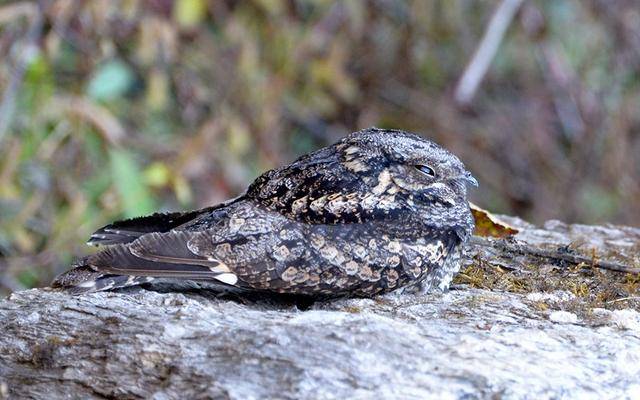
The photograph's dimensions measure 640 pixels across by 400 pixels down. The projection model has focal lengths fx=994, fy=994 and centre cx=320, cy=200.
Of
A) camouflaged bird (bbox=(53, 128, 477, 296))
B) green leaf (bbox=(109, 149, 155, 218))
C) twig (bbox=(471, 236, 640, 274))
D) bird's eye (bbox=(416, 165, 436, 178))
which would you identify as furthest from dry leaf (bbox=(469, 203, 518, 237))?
green leaf (bbox=(109, 149, 155, 218))

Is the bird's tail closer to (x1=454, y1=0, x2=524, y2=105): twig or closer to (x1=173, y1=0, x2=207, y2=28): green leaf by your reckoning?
(x1=173, y1=0, x2=207, y2=28): green leaf

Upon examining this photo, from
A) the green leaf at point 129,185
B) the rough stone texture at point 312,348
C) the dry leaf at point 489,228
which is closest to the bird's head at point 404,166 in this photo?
the rough stone texture at point 312,348

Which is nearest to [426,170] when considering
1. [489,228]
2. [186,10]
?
[489,228]

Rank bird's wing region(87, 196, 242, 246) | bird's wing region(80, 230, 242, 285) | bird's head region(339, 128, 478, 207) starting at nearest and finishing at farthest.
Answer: bird's wing region(80, 230, 242, 285) < bird's head region(339, 128, 478, 207) < bird's wing region(87, 196, 242, 246)

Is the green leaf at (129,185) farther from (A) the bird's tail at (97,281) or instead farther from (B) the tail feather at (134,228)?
(A) the bird's tail at (97,281)

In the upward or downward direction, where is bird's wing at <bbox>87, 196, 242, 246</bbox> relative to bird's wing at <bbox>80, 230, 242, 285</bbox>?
upward

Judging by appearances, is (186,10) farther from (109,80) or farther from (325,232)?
(325,232)
